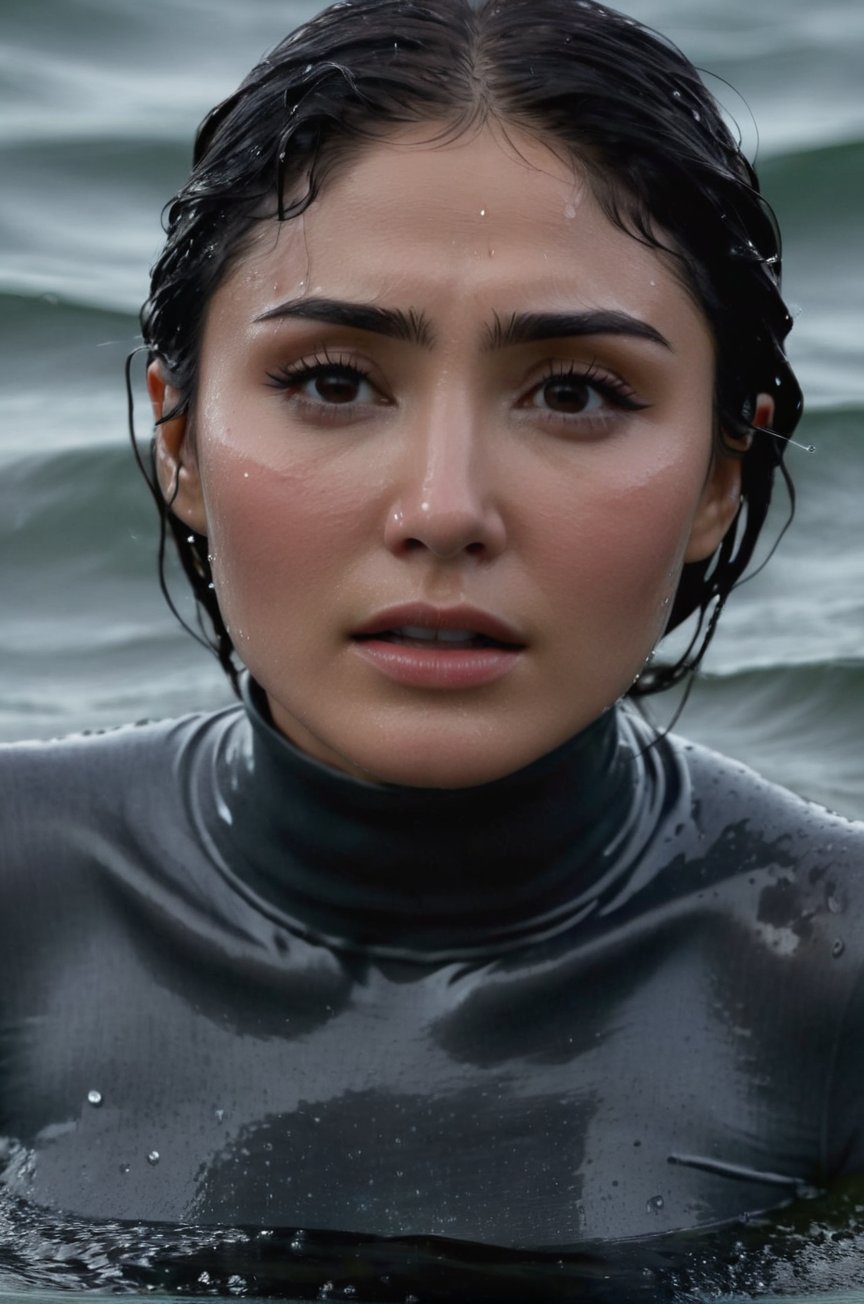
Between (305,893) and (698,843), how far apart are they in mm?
469

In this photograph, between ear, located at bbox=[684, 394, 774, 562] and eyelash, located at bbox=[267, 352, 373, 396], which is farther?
ear, located at bbox=[684, 394, 774, 562]

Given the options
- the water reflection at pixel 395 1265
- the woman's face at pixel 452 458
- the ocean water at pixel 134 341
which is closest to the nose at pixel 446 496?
the woman's face at pixel 452 458

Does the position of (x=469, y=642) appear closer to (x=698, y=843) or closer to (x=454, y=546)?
(x=454, y=546)

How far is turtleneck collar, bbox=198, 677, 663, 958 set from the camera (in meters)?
2.56

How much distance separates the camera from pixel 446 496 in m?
2.20

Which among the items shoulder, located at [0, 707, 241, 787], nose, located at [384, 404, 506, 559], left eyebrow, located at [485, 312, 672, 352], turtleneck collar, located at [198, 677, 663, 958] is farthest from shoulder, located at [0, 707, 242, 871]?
left eyebrow, located at [485, 312, 672, 352]

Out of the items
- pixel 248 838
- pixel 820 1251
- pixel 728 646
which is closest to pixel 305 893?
pixel 248 838

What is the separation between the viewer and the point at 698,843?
2.71 meters

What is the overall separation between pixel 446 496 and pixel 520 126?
419 mm

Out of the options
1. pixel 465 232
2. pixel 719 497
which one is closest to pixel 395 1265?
pixel 719 497

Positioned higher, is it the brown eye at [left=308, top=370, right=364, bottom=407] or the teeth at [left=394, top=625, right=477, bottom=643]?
the brown eye at [left=308, top=370, right=364, bottom=407]

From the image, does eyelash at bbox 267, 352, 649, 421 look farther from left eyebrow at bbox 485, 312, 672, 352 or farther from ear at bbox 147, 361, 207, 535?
Result: ear at bbox 147, 361, 207, 535

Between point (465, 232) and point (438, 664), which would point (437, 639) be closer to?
point (438, 664)

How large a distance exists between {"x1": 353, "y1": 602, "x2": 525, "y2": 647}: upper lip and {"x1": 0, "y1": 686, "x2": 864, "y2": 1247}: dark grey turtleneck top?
0.99ft
